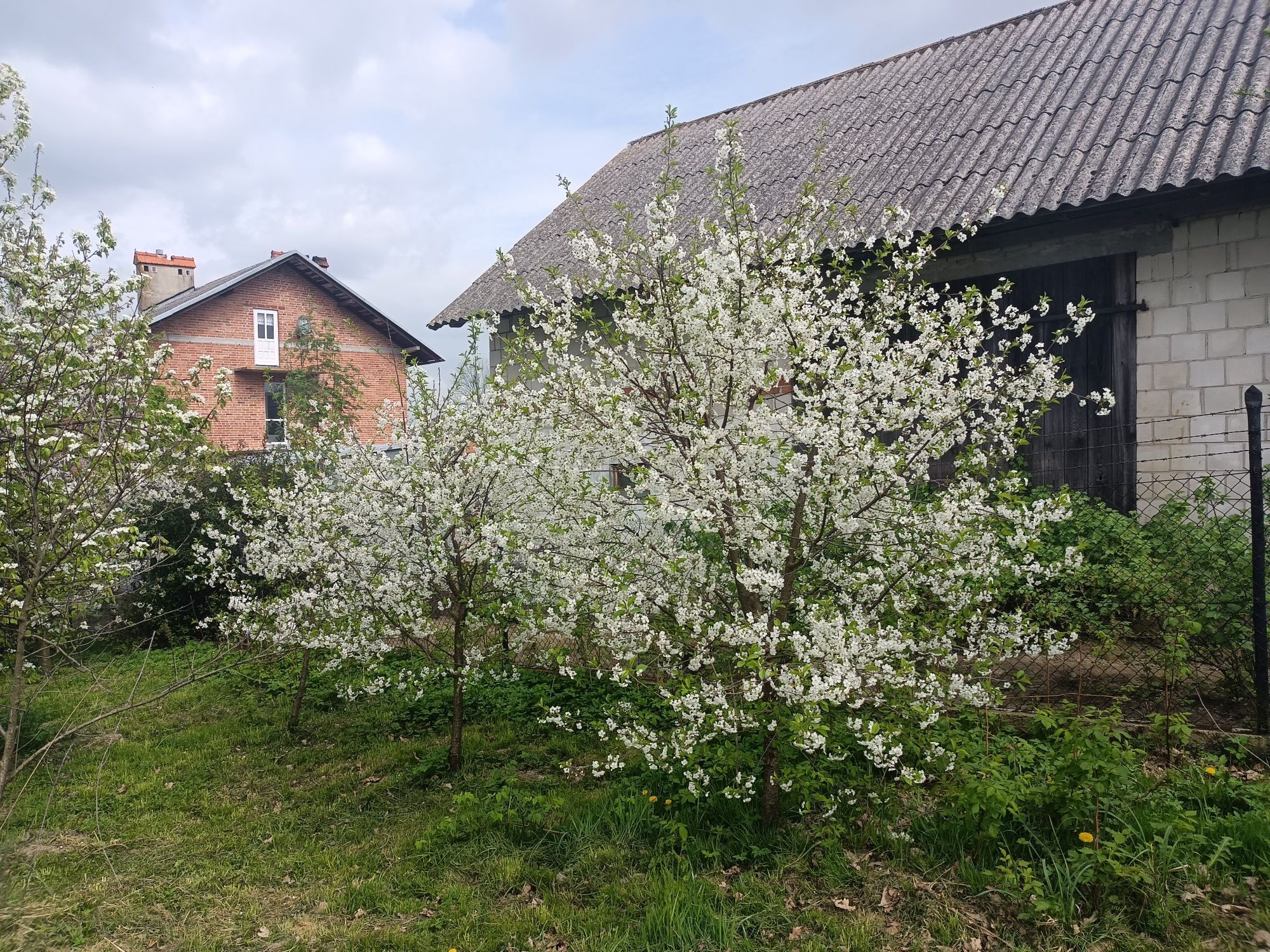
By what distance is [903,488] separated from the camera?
11.9 ft

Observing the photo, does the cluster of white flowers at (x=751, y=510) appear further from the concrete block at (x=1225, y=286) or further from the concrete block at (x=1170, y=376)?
the concrete block at (x=1225, y=286)

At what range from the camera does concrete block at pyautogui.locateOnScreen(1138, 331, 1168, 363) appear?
6.16 metres

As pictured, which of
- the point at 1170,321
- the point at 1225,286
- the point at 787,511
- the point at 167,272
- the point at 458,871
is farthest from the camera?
the point at 167,272

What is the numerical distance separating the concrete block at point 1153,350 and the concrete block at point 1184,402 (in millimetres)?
282

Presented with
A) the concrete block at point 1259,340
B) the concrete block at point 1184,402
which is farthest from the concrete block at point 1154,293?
the concrete block at point 1184,402

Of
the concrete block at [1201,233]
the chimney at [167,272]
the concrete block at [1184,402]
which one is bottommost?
the concrete block at [1184,402]

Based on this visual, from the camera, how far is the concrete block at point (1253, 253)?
18.9 feet

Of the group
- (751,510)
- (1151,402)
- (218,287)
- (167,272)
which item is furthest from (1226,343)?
(167,272)

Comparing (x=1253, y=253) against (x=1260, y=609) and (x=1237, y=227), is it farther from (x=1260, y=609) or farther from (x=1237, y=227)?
(x=1260, y=609)

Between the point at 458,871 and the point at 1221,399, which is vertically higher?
the point at 1221,399

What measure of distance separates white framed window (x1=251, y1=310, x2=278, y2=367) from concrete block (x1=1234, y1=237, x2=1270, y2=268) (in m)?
22.4

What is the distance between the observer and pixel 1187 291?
19.9 ft

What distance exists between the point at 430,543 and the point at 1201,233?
20.1 feet

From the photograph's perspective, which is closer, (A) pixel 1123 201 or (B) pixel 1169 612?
(B) pixel 1169 612
